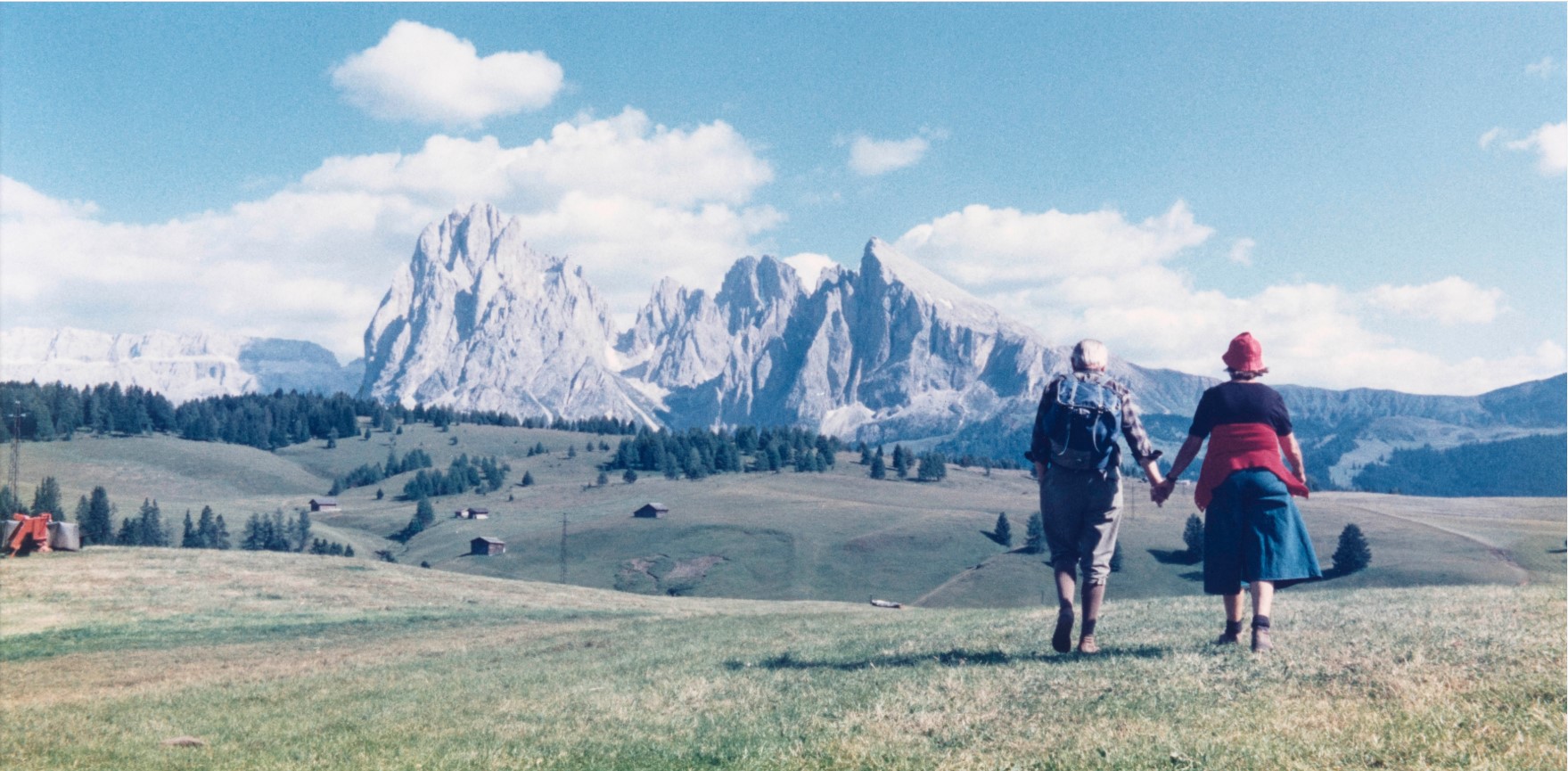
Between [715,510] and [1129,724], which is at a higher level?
[1129,724]

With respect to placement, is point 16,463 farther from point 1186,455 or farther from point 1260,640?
point 1260,640

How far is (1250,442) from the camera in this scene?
36.6 feet

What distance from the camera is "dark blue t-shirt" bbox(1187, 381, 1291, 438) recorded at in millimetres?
11172

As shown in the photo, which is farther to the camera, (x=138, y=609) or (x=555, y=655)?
(x=138, y=609)

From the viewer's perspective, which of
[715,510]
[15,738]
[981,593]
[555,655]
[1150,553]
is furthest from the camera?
[715,510]

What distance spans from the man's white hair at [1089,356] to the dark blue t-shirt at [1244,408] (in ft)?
3.88

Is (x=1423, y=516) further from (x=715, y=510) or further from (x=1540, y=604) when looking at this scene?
(x=1540, y=604)

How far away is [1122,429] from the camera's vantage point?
11.6 meters

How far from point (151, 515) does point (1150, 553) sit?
491ft

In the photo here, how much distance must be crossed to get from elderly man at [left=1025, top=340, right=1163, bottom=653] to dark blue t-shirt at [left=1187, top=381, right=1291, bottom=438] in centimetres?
72

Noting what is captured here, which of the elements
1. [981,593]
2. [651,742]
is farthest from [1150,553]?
[651,742]

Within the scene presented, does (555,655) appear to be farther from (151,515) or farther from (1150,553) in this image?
(151,515)

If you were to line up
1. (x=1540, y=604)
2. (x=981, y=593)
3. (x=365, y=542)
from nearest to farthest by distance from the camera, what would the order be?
(x=1540, y=604)
(x=981, y=593)
(x=365, y=542)

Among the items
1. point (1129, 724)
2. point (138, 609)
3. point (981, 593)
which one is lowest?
point (981, 593)
